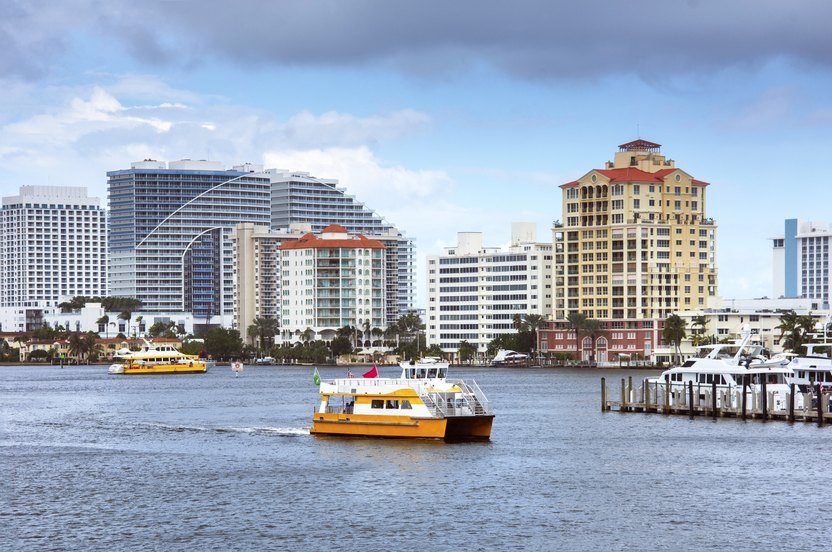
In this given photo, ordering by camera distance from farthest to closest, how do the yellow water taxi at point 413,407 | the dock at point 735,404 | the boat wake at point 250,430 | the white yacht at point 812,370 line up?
the white yacht at point 812,370, the boat wake at point 250,430, the dock at point 735,404, the yellow water taxi at point 413,407

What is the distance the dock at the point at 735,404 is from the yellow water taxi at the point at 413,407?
24039 mm

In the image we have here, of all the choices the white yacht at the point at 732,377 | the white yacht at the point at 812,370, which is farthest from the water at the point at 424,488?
the white yacht at the point at 812,370

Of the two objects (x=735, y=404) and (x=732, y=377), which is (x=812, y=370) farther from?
(x=732, y=377)

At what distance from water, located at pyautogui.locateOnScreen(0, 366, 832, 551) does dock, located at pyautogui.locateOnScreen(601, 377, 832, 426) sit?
1585mm

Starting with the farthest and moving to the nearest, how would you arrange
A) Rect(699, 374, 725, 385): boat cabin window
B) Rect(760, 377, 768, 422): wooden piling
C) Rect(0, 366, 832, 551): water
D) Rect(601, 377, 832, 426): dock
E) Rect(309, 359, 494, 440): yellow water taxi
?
Rect(699, 374, 725, 385): boat cabin window → Rect(760, 377, 768, 422): wooden piling → Rect(601, 377, 832, 426): dock → Rect(309, 359, 494, 440): yellow water taxi → Rect(0, 366, 832, 551): water

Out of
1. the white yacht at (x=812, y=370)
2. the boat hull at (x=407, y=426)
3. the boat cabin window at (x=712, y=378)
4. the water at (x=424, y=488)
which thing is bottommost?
the water at (x=424, y=488)

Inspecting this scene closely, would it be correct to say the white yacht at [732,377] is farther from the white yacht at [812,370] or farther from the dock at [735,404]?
the white yacht at [812,370]

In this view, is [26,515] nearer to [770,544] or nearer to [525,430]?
[770,544]

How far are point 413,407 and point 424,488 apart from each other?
51.0 feet

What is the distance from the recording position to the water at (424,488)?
63.4 m

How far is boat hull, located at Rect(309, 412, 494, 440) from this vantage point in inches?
3578

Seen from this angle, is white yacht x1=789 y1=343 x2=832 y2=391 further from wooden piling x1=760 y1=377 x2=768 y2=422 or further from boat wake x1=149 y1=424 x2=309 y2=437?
boat wake x1=149 y1=424 x2=309 y2=437

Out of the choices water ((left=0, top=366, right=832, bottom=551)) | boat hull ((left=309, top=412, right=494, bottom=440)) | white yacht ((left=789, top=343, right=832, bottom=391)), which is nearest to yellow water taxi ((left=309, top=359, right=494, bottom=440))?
boat hull ((left=309, top=412, right=494, bottom=440))

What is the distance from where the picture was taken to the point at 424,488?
75.7 m
